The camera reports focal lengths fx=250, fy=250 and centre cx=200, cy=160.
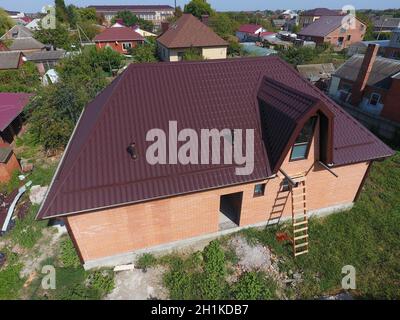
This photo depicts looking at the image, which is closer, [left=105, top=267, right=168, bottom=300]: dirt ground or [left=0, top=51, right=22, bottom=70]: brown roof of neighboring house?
[left=105, top=267, right=168, bottom=300]: dirt ground

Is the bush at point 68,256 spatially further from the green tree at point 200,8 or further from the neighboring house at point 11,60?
the green tree at point 200,8

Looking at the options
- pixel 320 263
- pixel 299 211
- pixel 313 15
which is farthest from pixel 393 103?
pixel 313 15

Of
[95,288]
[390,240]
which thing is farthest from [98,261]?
[390,240]

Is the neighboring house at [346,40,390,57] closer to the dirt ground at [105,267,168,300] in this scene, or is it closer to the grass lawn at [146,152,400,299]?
the grass lawn at [146,152,400,299]

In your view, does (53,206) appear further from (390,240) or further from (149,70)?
(390,240)

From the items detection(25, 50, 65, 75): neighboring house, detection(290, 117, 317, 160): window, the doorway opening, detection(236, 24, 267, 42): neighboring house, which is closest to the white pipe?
the doorway opening

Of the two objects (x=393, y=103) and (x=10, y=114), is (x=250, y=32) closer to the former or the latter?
(x=393, y=103)
